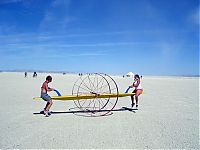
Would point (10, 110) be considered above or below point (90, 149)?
above

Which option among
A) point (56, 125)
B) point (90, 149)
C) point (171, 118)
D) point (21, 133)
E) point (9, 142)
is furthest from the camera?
point (171, 118)

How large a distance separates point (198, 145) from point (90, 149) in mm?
2907

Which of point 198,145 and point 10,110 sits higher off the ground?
point 10,110

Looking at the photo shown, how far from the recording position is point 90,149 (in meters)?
5.68

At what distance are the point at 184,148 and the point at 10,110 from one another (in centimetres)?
765

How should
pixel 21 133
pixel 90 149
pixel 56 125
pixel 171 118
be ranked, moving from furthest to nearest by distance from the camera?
pixel 171 118 < pixel 56 125 < pixel 21 133 < pixel 90 149

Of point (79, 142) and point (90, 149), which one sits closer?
point (90, 149)

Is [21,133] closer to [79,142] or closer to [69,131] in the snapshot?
[69,131]

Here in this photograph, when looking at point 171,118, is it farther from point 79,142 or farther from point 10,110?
point 10,110

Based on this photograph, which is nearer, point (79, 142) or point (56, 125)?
point (79, 142)

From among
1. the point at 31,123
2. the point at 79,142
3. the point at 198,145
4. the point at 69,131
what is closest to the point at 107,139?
the point at 79,142

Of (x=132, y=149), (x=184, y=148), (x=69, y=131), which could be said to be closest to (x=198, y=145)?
(x=184, y=148)

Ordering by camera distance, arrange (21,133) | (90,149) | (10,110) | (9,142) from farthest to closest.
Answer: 1. (10,110)
2. (21,133)
3. (9,142)
4. (90,149)

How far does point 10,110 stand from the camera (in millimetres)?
10422
